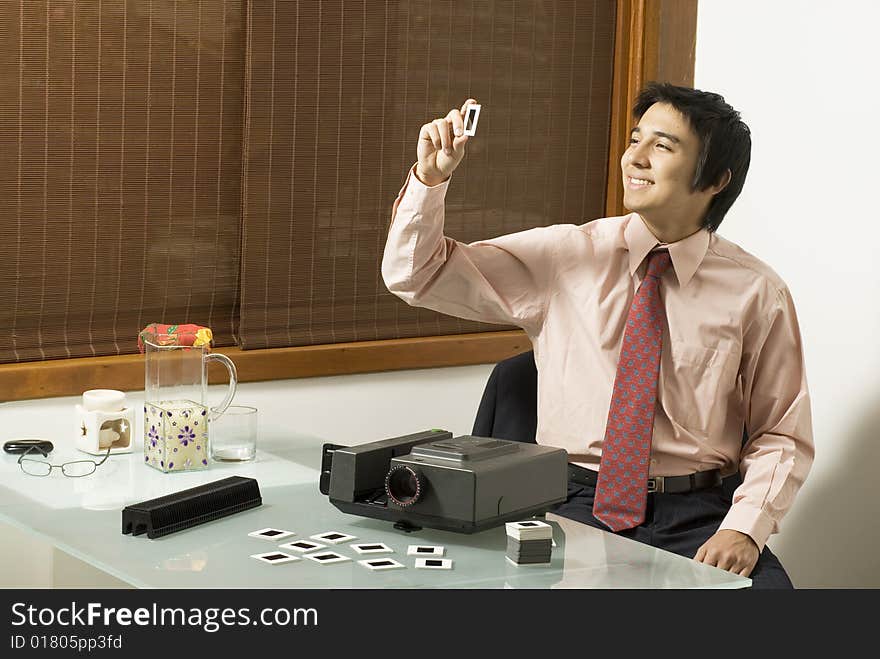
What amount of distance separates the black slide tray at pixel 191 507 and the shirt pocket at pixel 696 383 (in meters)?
0.89

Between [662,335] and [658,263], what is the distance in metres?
0.15

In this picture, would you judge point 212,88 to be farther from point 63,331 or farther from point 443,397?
point 443,397

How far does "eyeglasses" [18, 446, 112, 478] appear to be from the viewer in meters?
2.18

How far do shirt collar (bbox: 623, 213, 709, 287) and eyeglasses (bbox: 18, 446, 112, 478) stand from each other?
3.64ft

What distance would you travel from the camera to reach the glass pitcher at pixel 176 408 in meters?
2.20

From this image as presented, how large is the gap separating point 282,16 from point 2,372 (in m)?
1.07

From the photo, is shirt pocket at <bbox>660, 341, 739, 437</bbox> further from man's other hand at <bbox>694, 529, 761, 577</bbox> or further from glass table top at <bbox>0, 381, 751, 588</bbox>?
glass table top at <bbox>0, 381, 751, 588</bbox>

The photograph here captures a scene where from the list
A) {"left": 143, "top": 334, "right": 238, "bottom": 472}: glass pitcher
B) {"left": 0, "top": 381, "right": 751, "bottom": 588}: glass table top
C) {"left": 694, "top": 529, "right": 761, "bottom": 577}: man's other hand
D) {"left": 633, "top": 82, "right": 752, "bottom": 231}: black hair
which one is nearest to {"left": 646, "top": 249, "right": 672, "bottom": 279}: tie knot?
{"left": 633, "top": 82, "right": 752, "bottom": 231}: black hair

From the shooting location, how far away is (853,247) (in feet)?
9.29

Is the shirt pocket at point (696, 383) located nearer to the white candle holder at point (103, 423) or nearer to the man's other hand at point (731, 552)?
the man's other hand at point (731, 552)

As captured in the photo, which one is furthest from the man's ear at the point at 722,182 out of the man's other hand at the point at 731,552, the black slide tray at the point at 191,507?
the black slide tray at the point at 191,507

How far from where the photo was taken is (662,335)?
244 centimetres

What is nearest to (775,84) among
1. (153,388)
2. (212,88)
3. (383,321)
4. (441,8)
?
(441,8)

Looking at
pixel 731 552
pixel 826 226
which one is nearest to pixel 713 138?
pixel 826 226
